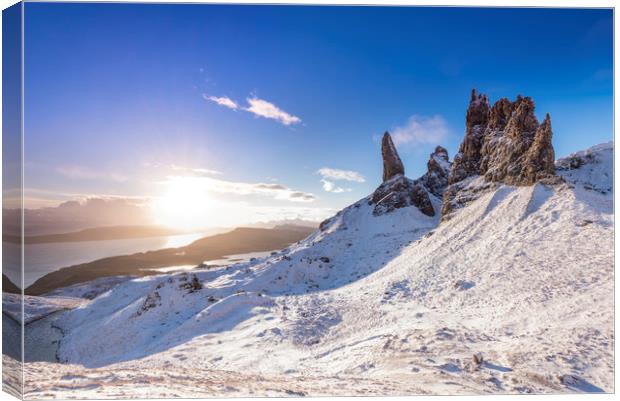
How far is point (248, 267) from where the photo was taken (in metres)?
33.5

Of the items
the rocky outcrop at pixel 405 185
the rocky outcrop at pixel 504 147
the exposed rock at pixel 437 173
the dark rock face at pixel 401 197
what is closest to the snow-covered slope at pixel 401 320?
the rocky outcrop at pixel 504 147

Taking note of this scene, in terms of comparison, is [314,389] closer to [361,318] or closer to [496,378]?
[496,378]

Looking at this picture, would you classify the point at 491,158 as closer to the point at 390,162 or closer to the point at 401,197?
the point at 401,197

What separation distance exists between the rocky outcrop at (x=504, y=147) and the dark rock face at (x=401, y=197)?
890cm

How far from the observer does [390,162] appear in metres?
55.0

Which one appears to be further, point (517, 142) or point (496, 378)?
point (517, 142)

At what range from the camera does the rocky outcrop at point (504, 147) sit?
86.3ft

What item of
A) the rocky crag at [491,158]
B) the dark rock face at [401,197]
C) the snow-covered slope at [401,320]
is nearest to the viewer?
the snow-covered slope at [401,320]

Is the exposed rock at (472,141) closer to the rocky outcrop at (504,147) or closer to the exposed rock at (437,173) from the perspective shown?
the rocky outcrop at (504,147)

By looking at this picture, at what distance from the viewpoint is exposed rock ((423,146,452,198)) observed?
5259cm

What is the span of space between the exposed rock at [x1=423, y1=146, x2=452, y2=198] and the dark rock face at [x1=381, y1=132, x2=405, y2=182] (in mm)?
5304

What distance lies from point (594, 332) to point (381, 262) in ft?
61.3

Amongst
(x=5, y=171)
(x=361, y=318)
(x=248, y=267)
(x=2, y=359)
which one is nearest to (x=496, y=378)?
(x=361, y=318)

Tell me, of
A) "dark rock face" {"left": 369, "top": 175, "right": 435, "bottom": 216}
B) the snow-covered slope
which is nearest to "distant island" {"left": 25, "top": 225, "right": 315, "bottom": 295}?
"dark rock face" {"left": 369, "top": 175, "right": 435, "bottom": 216}
